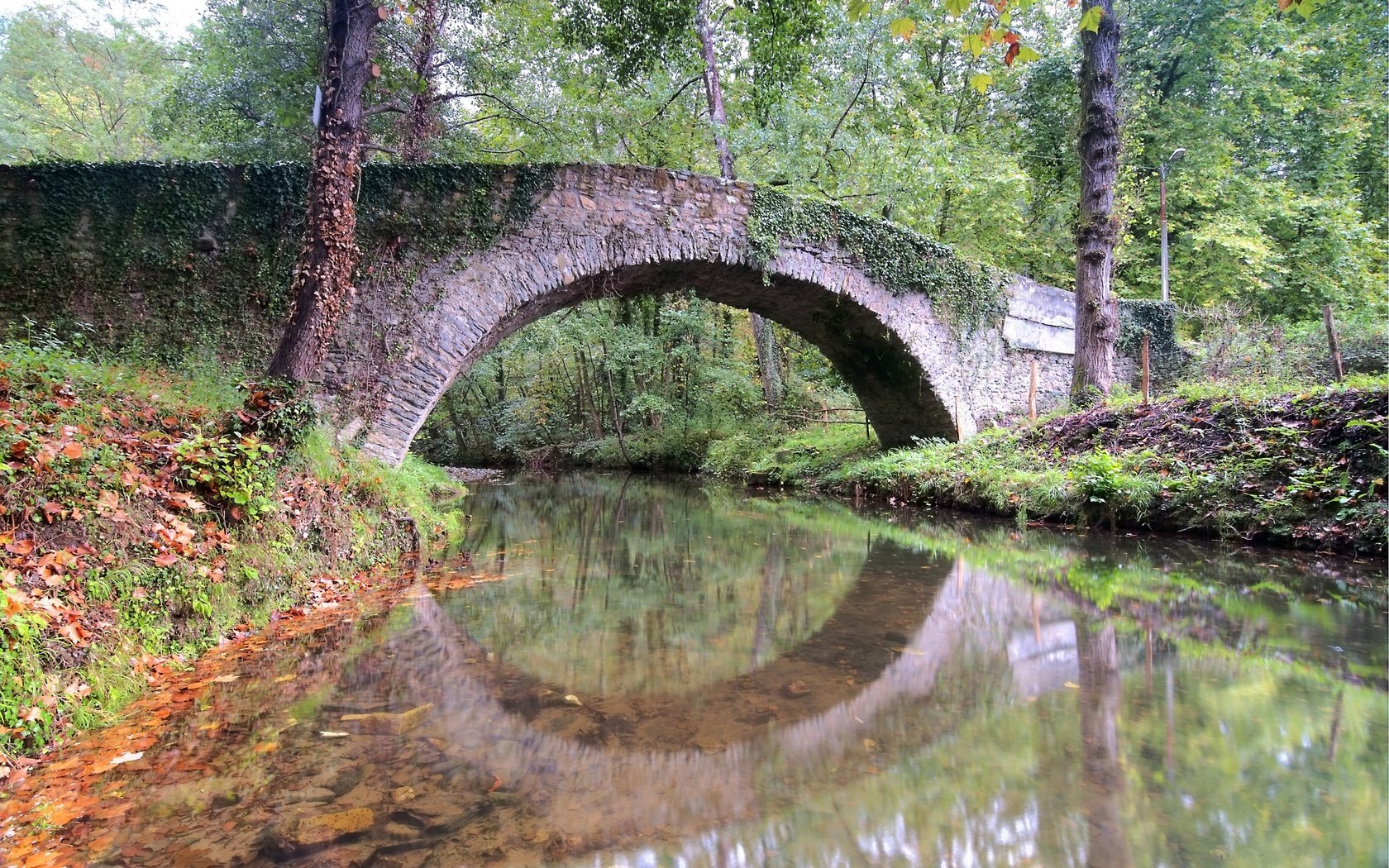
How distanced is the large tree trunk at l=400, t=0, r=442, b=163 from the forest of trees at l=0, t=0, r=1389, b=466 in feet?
0.18

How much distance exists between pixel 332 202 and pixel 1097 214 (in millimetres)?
9019

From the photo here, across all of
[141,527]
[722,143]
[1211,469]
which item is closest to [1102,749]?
[141,527]

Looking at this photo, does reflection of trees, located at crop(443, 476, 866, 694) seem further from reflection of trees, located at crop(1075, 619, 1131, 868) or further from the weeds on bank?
the weeds on bank

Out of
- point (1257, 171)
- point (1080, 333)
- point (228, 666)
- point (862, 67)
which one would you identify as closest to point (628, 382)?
point (862, 67)

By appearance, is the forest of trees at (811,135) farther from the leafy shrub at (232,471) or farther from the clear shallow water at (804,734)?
the clear shallow water at (804,734)

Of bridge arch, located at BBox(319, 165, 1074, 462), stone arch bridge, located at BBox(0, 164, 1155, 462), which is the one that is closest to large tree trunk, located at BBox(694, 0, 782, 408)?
bridge arch, located at BBox(319, 165, 1074, 462)

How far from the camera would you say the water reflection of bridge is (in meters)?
1.85

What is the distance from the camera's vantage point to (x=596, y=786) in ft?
6.33

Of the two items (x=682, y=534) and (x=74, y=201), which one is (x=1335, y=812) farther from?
(x=74, y=201)

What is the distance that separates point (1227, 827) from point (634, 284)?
7.42m

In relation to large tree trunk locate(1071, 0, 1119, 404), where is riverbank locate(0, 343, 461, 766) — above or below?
below

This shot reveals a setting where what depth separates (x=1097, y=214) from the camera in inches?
346

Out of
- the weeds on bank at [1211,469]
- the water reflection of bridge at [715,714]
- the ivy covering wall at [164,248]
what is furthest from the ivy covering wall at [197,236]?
the weeds on bank at [1211,469]

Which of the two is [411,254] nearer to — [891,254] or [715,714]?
[715,714]
